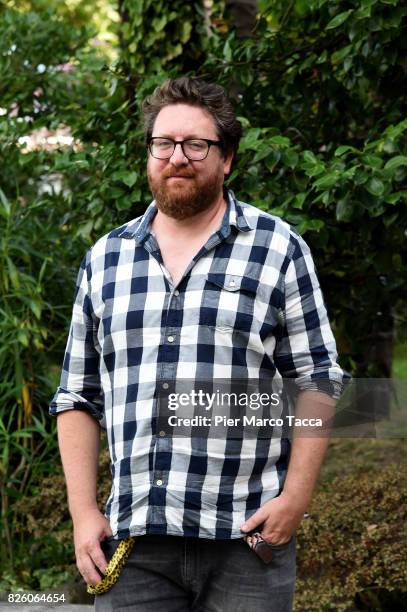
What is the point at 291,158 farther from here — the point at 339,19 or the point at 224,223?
the point at 224,223

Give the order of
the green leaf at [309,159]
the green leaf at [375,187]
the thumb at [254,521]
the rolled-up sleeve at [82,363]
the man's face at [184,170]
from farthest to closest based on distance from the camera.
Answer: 1. the green leaf at [309,159]
2. the green leaf at [375,187]
3. the rolled-up sleeve at [82,363]
4. the man's face at [184,170]
5. the thumb at [254,521]

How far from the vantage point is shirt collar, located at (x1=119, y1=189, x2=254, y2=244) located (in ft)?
7.35

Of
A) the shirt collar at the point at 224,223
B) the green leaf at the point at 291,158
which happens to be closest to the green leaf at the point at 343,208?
the green leaf at the point at 291,158

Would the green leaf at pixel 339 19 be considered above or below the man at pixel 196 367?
above

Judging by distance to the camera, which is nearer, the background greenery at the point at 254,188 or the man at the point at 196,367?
the man at the point at 196,367

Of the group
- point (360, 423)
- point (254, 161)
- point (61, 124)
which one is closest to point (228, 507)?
point (254, 161)

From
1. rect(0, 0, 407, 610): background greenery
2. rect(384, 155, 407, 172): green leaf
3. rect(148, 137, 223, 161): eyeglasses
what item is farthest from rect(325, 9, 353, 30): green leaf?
rect(148, 137, 223, 161): eyeglasses

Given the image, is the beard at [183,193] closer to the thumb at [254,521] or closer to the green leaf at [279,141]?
the thumb at [254,521]

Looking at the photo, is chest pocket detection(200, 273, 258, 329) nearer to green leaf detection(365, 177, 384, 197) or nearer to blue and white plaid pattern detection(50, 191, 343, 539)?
blue and white plaid pattern detection(50, 191, 343, 539)

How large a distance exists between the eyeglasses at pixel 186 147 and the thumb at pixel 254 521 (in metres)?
0.86

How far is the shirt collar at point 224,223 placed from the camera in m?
2.24

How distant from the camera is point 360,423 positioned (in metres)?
4.11

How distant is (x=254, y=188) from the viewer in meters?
3.54

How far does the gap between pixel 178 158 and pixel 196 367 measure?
1.66ft
